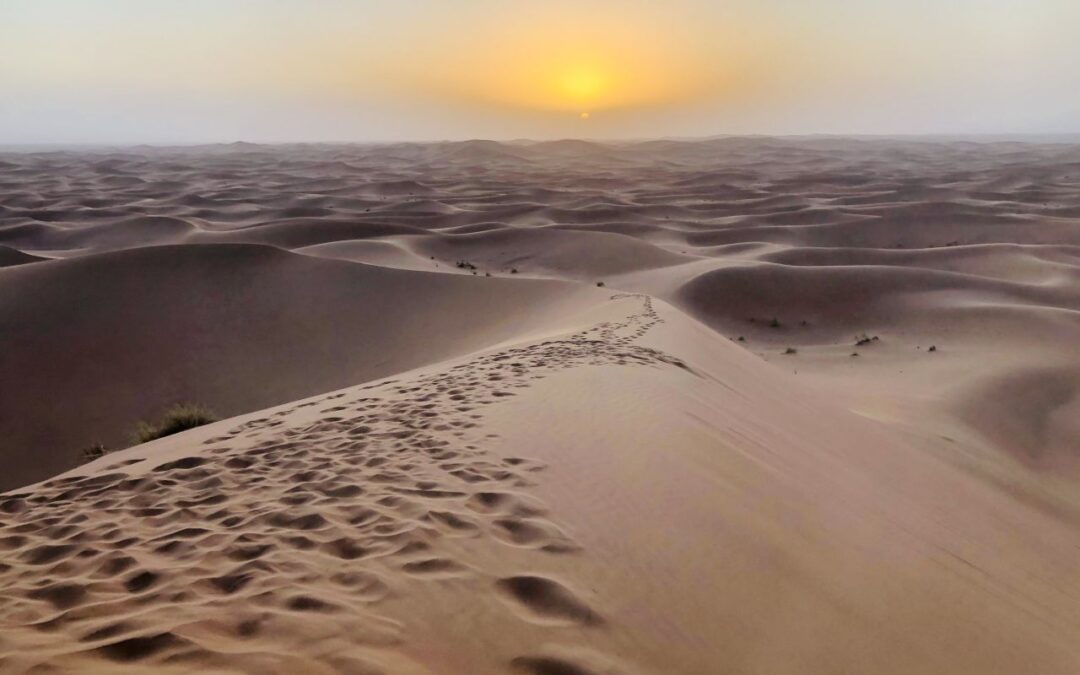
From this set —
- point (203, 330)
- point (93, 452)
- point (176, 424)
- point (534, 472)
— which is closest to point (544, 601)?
point (534, 472)

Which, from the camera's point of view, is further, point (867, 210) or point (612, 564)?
point (867, 210)

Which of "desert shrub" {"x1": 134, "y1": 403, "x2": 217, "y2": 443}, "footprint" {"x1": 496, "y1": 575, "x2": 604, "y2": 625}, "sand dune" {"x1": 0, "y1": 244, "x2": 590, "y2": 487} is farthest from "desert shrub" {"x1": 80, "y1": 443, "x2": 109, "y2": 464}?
"footprint" {"x1": 496, "y1": 575, "x2": 604, "y2": 625}

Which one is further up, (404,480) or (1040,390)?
(404,480)

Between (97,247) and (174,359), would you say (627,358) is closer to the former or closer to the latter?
(174,359)

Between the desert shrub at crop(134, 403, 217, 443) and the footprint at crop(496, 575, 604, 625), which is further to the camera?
the desert shrub at crop(134, 403, 217, 443)

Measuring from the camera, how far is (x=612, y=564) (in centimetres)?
392

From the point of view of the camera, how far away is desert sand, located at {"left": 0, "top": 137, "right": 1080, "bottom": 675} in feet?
11.0

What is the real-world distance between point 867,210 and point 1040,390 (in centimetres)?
2884

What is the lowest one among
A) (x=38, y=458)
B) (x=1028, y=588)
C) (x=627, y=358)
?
(x=38, y=458)

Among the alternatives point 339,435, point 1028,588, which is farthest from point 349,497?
point 1028,588

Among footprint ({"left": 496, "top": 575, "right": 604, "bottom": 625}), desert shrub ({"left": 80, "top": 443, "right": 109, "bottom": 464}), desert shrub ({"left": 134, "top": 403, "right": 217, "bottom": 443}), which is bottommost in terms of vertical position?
desert shrub ({"left": 80, "top": 443, "right": 109, "bottom": 464})

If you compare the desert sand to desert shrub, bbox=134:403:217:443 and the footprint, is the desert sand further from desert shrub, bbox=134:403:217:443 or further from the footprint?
desert shrub, bbox=134:403:217:443

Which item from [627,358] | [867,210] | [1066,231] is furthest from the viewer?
[867,210]

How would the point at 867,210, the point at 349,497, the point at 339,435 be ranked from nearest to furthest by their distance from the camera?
the point at 349,497, the point at 339,435, the point at 867,210
